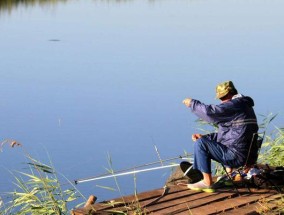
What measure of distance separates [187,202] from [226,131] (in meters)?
0.76

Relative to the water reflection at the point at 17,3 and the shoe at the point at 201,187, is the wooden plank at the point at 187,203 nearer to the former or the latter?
the shoe at the point at 201,187

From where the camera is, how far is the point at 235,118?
619cm

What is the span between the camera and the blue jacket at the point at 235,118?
20.1 ft

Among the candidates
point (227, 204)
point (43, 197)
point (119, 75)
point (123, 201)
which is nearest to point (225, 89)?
point (227, 204)

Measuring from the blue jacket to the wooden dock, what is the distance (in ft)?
1.19

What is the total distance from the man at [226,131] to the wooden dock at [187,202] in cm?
18

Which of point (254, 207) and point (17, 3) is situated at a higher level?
point (254, 207)

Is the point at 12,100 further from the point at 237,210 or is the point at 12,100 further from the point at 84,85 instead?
the point at 237,210

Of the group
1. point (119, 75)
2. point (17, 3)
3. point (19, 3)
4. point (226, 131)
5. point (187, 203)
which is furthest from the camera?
point (19, 3)

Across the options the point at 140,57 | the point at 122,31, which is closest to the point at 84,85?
the point at 140,57

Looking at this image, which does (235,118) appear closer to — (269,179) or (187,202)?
(269,179)

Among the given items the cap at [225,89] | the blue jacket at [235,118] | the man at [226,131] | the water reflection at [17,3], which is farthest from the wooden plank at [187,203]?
the water reflection at [17,3]

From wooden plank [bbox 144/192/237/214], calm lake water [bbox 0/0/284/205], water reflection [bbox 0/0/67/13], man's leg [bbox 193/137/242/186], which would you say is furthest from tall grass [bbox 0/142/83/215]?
water reflection [bbox 0/0/67/13]

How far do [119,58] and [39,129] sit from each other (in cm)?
534
